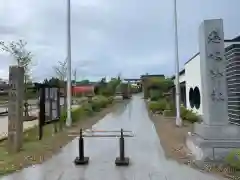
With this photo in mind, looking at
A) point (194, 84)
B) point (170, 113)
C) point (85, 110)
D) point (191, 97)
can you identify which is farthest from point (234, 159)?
point (85, 110)

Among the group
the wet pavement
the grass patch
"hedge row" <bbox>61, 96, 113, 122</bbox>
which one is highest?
"hedge row" <bbox>61, 96, 113, 122</bbox>

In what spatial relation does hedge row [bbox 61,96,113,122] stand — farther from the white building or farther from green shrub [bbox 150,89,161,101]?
the white building

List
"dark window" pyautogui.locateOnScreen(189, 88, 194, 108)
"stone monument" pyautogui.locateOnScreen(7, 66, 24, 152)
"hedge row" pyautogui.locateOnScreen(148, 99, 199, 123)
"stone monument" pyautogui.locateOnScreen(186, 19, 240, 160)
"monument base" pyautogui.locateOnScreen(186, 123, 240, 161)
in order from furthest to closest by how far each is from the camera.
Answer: "dark window" pyautogui.locateOnScreen(189, 88, 194, 108)
"hedge row" pyautogui.locateOnScreen(148, 99, 199, 123)
"stone monument" pyautogui.locateOnScreen(7, 66, 24, 152)
"stone monument" pyautogui.locateOnScreen(186, 19, 240, 160)
"monument base" pyautogui.locateOnScreen(186, 123, 240, 161)

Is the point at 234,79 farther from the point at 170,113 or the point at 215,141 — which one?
the point at 170,113

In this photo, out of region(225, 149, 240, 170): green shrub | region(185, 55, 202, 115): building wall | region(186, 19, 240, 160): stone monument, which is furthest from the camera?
region(185, 55, 202, 115): building wall

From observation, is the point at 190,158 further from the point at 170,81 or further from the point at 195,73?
the point at 170,81

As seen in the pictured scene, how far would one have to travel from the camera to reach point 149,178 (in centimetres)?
784

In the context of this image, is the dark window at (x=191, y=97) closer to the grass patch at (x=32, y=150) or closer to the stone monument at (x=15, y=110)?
the grass patch at (x=32, y=150)

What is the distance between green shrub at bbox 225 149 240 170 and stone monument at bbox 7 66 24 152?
6.54 metres

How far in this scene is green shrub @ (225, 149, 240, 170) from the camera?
27.5 feet

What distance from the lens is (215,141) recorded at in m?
9.70

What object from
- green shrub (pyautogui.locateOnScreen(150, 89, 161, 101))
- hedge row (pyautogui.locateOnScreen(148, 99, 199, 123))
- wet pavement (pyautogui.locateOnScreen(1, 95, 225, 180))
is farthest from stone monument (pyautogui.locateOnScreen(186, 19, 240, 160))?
green shrub (pyautogui.locateOnScreen(150, 89, 161, 101))

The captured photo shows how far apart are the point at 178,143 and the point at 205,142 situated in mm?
3154

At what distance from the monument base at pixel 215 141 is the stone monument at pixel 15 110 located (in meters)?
5.69
